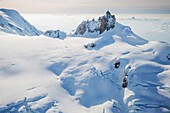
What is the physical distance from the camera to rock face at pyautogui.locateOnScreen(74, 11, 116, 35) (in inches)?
5625

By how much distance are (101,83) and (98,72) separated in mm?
6383

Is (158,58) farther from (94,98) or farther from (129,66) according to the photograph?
(94,98)

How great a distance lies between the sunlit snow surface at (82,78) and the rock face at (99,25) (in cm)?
2892

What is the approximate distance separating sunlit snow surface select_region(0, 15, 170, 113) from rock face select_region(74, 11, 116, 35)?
28919mm

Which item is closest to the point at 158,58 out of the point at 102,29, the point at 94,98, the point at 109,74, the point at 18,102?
the point at 109,74

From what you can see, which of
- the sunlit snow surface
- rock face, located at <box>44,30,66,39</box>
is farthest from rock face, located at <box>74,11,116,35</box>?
the sunlit snow surface

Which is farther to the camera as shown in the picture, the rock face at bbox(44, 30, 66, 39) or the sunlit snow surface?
the rock face at bbox(44, 30, 66, 39)

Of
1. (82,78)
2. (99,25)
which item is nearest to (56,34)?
(99,25)

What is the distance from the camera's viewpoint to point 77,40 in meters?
133

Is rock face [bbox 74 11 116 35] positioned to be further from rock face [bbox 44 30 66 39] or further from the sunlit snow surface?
the sunlit snow surface

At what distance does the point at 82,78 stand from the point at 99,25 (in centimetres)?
6987

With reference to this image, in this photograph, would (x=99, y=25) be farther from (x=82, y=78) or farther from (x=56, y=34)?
(x=82, y=78)

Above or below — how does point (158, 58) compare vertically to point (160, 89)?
above

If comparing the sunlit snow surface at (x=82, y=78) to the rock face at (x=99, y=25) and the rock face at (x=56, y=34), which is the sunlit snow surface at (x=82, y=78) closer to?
the rock face at (x=99, y=25)
